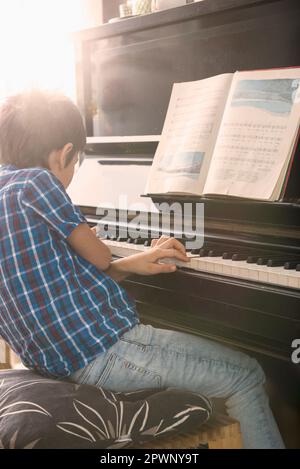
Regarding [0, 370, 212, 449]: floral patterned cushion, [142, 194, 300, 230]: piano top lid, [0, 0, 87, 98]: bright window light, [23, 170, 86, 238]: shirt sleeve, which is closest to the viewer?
[0, 370, 212, 449]: floral patterned cushion

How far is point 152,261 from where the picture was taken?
5.28 ft

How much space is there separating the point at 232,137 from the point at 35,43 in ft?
7.40

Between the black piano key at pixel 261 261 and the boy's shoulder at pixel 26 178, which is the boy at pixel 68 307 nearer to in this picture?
the boy's shoulder at pixel 26 178

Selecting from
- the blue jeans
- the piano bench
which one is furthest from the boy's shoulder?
the piano bench

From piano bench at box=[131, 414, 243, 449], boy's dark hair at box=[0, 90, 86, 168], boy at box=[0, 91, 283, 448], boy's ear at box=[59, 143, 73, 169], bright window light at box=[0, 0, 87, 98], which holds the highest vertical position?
bright window light at box=[0, 0, 87, 98]

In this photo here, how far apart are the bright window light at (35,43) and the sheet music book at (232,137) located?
5.74ft

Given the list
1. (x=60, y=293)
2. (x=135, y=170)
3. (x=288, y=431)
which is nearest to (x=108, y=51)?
(x=135, y=170)

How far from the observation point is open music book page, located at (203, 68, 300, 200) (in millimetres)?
1616

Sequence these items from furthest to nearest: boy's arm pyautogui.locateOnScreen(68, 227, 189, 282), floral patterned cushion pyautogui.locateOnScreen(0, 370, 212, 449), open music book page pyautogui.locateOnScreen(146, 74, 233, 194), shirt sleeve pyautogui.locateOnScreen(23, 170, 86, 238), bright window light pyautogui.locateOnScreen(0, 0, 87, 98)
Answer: bright window light pyautogui.locateOnScreen(0, 0, 87, 98), open music book page pyautogui.locateOnScreen(146, 74, 233, 194), boy's arm pyautogui.locateOnScreen(68, 227, 189, 282), shirt sleeve pyautogui.locateOnScreen(23, 170, 86, 238), floral patterned cushion pyautogui.locateOnScreen(0, 370, 212, 449)

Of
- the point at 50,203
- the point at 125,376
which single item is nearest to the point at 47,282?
the point at 50,203

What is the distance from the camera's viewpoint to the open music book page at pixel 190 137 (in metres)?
1.84

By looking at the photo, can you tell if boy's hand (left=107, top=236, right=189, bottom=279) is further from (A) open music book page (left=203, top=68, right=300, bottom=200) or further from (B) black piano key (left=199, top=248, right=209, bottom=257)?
(A) open music book page (left=203, top=68, right=300, bottom=200)

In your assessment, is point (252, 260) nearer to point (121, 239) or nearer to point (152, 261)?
point (152, 261)

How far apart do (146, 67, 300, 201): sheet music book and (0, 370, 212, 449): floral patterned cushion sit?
61cm
